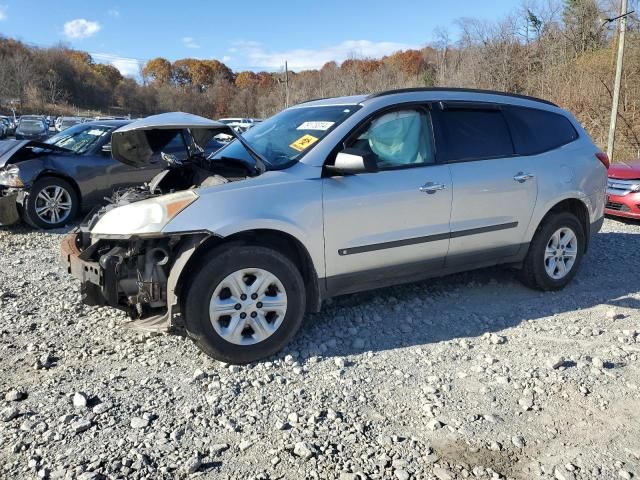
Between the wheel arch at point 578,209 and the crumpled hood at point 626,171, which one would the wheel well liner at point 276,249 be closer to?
the wheel arch at point 578,209

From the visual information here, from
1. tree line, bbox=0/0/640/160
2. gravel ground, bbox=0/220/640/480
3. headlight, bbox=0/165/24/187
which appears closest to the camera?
gravel ground, bbox=0/220/640/480

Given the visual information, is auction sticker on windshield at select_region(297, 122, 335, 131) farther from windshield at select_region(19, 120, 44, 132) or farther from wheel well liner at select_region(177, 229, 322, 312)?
windshield at select_region(19, 120, 44, 132)

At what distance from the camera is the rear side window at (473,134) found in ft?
14.4

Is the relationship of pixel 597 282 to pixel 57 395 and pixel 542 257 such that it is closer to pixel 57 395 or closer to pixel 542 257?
pixel 542 257

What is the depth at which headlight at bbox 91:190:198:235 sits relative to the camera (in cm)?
336

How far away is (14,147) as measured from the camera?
25.2 feet

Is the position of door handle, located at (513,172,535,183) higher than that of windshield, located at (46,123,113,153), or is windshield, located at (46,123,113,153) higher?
windshield, located at (46,123,113,153)

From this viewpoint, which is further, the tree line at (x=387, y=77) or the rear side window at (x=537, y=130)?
the tree line at (x=387, y=77)

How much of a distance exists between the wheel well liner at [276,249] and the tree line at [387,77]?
2104 cm

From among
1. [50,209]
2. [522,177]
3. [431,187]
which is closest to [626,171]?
[522,177]

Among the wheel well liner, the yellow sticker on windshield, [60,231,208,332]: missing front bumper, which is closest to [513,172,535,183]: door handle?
the yellow sticker on windshield

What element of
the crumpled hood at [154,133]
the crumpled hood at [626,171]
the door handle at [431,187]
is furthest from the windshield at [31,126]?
the door handle at [431,187]

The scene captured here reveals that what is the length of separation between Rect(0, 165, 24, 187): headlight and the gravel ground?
3051 mm

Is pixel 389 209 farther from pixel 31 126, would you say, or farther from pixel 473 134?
pixel 31 126
